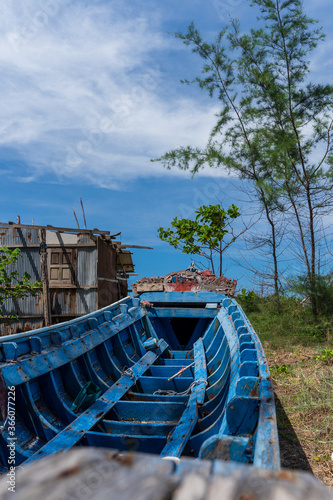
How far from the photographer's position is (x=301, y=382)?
6.33 metres

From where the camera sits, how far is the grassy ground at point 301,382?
4211mm

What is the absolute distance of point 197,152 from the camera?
14.8m

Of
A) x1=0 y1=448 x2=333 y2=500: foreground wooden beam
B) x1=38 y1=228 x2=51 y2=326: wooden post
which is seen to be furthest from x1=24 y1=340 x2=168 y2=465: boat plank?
x1=38 y1=228 x2=51 y2=326: wooden post

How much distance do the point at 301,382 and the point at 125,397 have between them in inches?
131

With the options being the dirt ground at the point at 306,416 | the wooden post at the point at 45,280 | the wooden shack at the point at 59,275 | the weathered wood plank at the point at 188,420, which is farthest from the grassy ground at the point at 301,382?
the wooden post at the point at 45,280

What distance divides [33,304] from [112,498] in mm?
12848

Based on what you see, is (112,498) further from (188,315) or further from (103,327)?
(188,315)

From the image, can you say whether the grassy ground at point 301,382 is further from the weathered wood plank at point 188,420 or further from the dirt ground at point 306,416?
the weathered wood plank at point 188,420

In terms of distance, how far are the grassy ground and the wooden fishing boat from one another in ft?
3.79

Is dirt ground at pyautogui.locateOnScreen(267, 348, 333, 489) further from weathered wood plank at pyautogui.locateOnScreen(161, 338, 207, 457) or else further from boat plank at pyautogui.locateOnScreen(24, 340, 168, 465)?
boat plank at pyautogui.locateOnScreen(24, 340, 168, 465)

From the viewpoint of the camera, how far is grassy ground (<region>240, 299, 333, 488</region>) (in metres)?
4.21

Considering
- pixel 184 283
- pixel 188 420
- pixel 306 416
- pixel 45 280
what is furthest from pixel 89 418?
pixel 45 280

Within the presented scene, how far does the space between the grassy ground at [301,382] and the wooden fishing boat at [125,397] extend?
1154 millimetres

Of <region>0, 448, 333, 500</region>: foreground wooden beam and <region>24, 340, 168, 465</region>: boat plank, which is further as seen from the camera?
<region>24, 340, 168, 465</region>: boat plank
